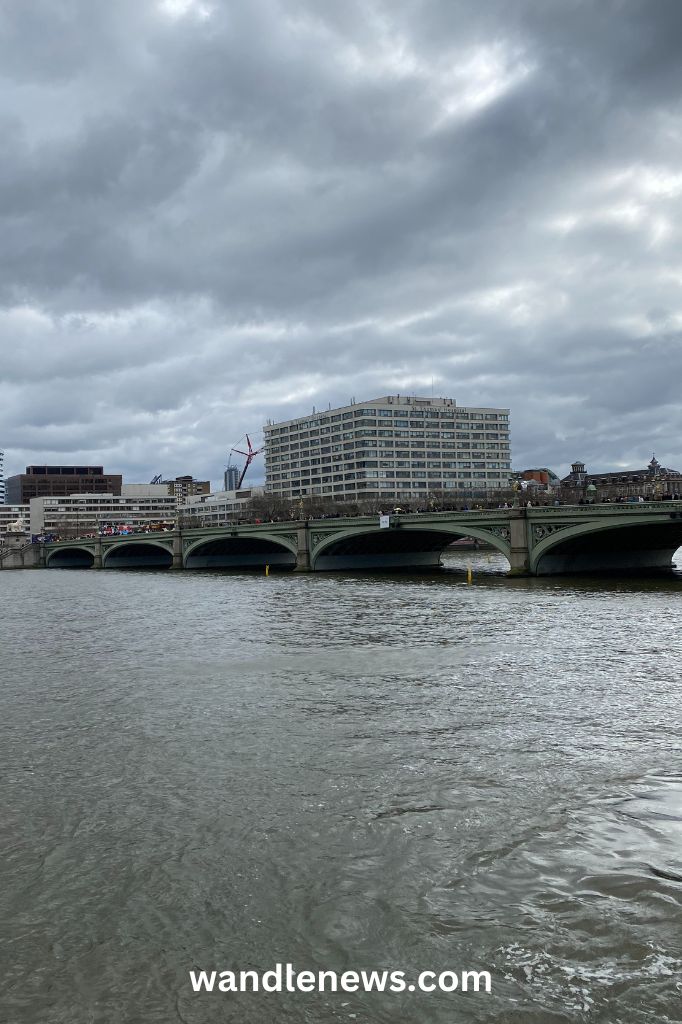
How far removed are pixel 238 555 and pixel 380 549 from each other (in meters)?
33.6

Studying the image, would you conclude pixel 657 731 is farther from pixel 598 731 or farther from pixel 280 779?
pixel 280 779

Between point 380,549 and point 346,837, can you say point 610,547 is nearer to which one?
point 380,549

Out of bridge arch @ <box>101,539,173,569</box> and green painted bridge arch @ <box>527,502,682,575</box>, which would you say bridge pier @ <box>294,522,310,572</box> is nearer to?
green painted bridge arch @ <box>527,502,682,575</box>

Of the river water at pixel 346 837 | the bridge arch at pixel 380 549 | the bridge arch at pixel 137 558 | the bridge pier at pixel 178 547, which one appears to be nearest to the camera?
the river water at pixel 346 837

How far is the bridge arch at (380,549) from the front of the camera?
3285 inches

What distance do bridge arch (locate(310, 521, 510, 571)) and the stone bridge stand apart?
11cm

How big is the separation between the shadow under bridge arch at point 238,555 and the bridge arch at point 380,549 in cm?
1488

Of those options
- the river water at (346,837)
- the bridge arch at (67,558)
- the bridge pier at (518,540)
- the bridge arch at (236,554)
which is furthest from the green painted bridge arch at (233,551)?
the river water at (346,837)

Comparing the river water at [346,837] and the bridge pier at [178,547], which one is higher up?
the bridge pier at [178,547]

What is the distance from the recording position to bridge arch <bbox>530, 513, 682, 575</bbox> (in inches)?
2309

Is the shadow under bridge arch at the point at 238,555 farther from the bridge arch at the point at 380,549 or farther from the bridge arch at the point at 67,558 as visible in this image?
the bridge arch at the point at 67,558

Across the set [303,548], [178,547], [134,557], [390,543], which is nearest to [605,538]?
[390,543]

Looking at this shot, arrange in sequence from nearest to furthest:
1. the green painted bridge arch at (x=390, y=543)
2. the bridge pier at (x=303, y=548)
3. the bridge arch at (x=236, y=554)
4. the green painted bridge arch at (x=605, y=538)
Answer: the green painted bridge arch at (x=605, y=538)
the green painted bridge arch at (x=390, y=543)
the bridge pier at (x=303, y=548)
the bridge arch at (x=236, y=554)

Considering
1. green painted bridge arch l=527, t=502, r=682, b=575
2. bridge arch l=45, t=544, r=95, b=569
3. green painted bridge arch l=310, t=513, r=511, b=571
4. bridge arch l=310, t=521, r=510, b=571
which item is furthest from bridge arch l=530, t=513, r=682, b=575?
bridge arch l=45, t=544, r=95, b=569
